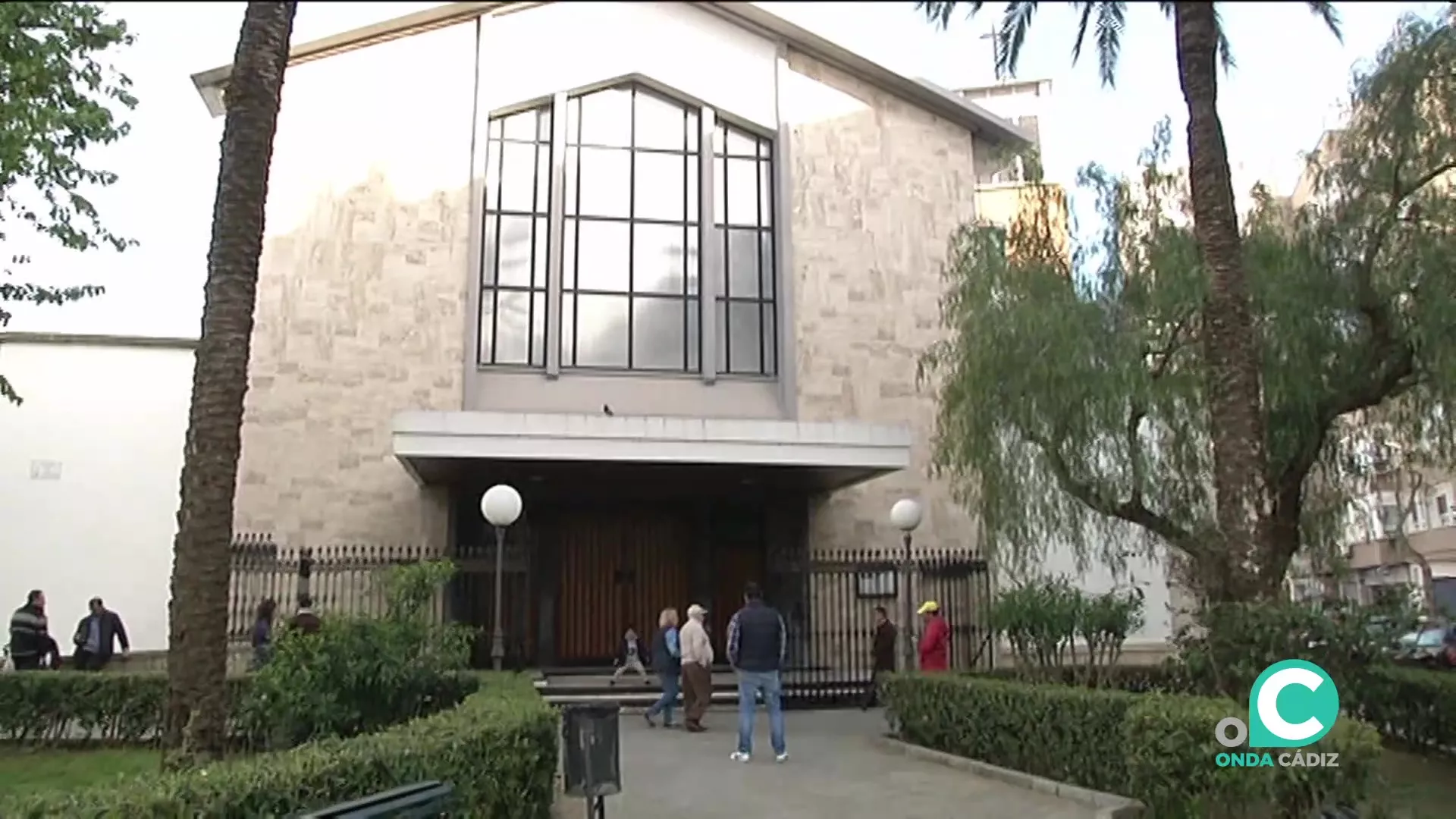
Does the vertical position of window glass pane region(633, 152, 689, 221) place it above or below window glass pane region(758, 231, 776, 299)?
above

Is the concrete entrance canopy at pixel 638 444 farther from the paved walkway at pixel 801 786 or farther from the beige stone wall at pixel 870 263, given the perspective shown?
the paved walkway at pixel 801 786

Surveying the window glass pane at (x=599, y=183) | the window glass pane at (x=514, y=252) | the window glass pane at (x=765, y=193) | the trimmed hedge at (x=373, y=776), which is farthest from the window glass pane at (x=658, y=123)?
the trimmed hedge at (x=373, y=776)

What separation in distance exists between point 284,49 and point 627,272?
1270 centimetres

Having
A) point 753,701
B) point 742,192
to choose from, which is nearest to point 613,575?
point 742,192

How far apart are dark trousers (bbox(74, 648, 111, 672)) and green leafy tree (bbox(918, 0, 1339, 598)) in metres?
14.8

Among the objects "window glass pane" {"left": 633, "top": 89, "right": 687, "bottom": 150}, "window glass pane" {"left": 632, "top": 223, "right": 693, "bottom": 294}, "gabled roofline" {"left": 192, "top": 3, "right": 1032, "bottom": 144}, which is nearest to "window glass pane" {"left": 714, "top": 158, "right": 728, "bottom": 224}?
"window glass pane" {"left": 632, "top": 223, "right": 693, "bottom": 294}

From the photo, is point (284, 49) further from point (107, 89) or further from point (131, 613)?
point (131, 613)

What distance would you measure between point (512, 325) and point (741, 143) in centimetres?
578

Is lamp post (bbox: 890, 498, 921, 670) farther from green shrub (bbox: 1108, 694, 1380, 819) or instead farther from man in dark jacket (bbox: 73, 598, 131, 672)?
man in dark jacket (bbox: 73, 598, 131, 672)

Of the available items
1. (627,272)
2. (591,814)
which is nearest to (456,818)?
(591,814)

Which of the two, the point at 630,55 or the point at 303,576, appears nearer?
the point at 303,576

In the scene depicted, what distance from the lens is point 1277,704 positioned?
26.1 feet

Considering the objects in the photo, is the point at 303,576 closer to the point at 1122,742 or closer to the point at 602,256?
the point at 602,256

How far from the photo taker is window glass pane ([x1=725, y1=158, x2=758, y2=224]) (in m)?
22.1
